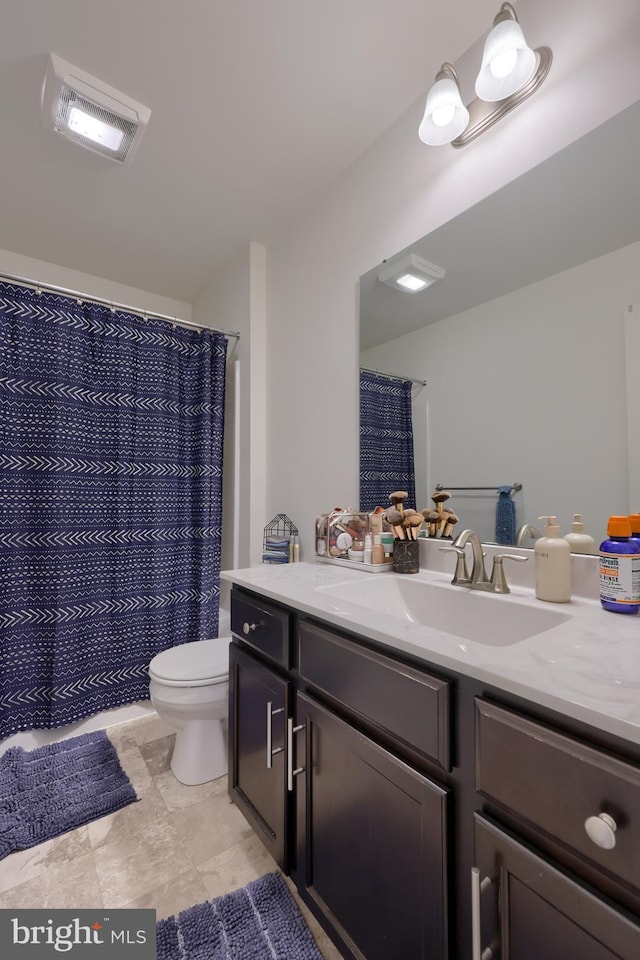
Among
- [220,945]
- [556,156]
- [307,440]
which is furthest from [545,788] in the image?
[307,440]

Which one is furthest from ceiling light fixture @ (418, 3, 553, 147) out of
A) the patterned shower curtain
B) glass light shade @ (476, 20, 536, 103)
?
the patterned shower curtain

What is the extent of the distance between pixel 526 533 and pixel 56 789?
1861 millimetres

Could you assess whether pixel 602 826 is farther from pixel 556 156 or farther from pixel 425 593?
pixel 556 156

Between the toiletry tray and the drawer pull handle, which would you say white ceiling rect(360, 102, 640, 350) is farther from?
the drawer pull handle

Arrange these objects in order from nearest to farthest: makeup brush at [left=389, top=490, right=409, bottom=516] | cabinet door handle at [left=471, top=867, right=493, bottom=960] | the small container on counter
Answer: cabinet door handle at [left=471, top=867, right=493, bottom=960] < the small container on counter < makeup brush at [left=389, top=490, right=409, bottom=516]

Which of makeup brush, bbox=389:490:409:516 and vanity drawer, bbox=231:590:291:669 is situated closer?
vanity drawer, bbox=231:590:291:669

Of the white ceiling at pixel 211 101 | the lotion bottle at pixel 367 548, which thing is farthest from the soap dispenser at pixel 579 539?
the white ceiling at pixel 211 101

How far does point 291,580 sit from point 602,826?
885mm

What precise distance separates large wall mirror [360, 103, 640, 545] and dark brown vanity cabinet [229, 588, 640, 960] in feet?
2.00

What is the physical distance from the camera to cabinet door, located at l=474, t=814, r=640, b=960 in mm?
470

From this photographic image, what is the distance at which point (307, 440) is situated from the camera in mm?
1888

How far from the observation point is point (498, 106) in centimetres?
115

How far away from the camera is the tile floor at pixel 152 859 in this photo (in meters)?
1.12

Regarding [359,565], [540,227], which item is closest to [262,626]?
[359,565]
